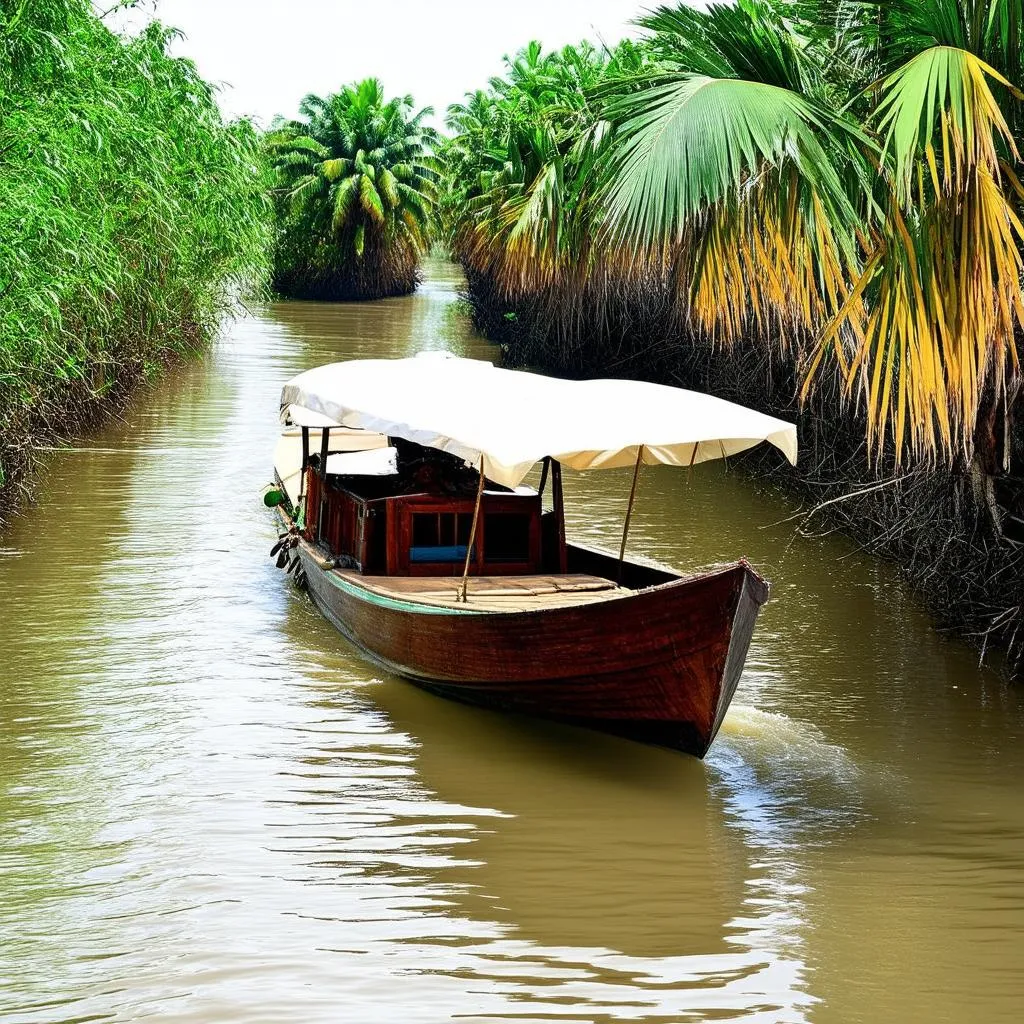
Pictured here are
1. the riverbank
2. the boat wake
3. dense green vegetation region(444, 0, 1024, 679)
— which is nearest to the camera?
dense green vegetation region(444, 0, 1024, 679)

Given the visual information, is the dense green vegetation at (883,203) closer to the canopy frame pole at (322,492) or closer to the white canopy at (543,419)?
the white canopy at (543,419)

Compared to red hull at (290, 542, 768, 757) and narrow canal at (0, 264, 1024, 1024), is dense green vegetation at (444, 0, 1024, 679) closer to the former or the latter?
narrow canal at (0, 264, 1024, 1024)

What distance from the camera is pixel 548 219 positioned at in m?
19.5

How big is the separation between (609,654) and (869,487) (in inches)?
173

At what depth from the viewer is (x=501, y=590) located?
403 inches

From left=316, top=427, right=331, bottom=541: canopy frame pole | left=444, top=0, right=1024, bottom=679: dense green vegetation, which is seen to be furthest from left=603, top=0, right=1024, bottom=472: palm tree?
left=316, top=427, right=331, bottom=541: canopy frame pole

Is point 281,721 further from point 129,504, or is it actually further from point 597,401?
point 129,504

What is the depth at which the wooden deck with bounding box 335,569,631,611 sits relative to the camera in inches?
389

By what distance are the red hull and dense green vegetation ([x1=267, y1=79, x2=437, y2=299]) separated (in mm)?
45493

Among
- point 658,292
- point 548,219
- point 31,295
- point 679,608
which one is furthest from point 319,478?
point 658,292

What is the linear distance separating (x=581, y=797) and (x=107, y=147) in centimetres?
887

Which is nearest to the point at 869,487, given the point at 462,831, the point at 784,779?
the point at 784,779

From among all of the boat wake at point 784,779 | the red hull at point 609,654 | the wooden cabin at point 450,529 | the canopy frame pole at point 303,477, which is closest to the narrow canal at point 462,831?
the boat wake at point 784,779

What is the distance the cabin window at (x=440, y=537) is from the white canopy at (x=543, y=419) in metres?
1.01
